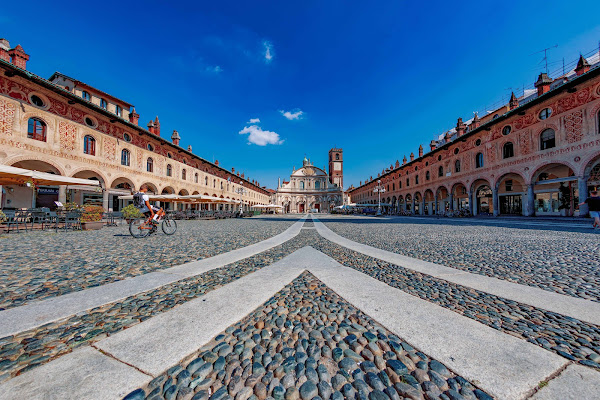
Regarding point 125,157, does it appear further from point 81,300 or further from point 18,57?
point 81,300

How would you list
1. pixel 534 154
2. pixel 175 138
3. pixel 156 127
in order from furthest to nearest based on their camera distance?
pixel 175 138 < pixel 156 127 < pixel 534 154

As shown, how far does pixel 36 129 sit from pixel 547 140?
36817 mm

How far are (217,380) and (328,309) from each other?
4.52ft

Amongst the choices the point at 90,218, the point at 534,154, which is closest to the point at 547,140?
the point at 534,154

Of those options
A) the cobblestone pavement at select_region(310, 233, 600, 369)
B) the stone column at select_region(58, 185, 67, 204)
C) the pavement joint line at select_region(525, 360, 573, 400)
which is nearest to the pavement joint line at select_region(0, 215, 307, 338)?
the cobblestone pavement at select_region(310, 233, 600, 369)

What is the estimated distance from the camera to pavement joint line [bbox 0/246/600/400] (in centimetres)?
143

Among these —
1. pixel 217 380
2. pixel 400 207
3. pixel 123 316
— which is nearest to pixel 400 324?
pixel 217 380

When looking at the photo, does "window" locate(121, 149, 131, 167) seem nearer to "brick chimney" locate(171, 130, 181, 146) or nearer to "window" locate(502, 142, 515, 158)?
"brick chimney" locate(171, 130, 181, 146)

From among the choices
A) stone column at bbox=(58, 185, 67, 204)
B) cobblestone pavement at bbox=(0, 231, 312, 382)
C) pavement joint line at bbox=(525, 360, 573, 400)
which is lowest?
cobblestone pavement at bbox=(0, 231, 312, 382)

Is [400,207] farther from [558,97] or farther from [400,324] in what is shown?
[400,324]

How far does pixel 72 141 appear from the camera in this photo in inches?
623

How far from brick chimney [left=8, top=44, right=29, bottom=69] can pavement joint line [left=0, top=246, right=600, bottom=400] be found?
2193 cm

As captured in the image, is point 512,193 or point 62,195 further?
point 512,193

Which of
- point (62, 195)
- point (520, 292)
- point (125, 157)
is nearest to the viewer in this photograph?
point (520, 292)
